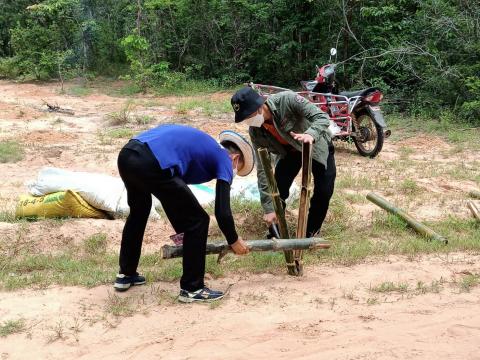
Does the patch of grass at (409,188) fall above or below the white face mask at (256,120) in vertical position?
below

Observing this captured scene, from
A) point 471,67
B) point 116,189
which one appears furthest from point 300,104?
point 471,67

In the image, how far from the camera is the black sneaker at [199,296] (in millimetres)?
3785

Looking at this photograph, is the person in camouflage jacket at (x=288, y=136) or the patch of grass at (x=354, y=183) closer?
the person in camouflage jacket at (x=288, y=136)

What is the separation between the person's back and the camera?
347 centimetres

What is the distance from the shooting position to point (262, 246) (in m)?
3.90

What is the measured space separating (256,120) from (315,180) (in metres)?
0.91

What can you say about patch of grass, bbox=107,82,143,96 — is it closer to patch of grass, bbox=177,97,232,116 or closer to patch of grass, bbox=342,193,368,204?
patch of grass, bbox=177,97,232,116

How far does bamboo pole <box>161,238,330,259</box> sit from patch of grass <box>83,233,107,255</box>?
45.6 inches

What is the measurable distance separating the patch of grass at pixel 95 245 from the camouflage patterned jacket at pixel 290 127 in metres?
1.46

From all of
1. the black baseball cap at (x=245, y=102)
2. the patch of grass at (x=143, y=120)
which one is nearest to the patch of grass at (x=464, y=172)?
the black baseball cap at (x=245, y=102)

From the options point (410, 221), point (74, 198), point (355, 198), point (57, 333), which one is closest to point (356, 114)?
point (355, 198)

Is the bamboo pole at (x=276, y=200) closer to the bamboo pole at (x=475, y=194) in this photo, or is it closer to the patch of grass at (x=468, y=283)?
the patch of grass at (x=468, y=283)

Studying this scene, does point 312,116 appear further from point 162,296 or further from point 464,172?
point 464,172

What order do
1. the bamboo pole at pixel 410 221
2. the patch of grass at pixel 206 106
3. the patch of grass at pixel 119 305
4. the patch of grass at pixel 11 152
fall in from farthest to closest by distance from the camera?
the patch of grass at pixel 206 106 → the patch of grass at pixel 11 152 → the bamboo pole at pixel 410 221 → the patch of grass at pixel 119 305
